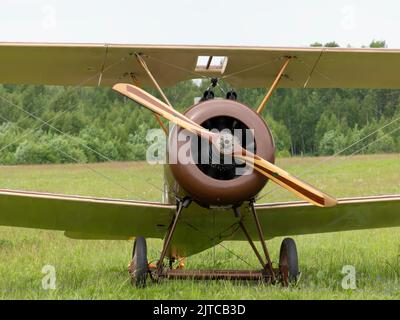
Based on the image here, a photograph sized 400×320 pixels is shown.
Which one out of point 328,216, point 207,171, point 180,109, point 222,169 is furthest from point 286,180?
point 180,109

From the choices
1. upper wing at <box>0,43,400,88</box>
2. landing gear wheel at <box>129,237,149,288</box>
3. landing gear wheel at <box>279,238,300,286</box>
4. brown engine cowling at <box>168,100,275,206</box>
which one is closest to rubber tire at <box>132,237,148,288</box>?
landing gear wheel at <box>129,237,149,288</box>

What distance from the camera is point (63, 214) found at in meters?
7.46

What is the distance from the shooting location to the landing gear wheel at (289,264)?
22.5 ft

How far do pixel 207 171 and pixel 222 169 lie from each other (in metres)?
0.16

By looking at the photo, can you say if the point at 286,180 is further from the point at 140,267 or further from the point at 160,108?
the point at 140,267

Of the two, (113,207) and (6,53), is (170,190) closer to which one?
(113,207)

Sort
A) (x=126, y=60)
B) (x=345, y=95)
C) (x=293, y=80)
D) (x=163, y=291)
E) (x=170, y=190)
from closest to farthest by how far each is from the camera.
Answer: (x=163, y=291) → (x=170, y=190) → (x=126, y=60) → (x=293, y=80) → (x=345, y=95)

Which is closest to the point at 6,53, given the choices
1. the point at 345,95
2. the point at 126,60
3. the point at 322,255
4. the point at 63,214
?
the point at 126,60

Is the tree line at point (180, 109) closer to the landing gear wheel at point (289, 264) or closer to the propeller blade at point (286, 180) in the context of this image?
the landing gear wheel at point (289, 264)

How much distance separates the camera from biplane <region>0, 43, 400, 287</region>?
6324 millimetres

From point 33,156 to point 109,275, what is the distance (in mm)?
26524

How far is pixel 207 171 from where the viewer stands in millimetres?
6461

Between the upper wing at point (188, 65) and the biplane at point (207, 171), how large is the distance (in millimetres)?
11

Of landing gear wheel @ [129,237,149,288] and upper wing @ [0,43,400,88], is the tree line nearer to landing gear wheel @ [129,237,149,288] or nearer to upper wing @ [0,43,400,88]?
upper wing @ [0,43,400,88]
